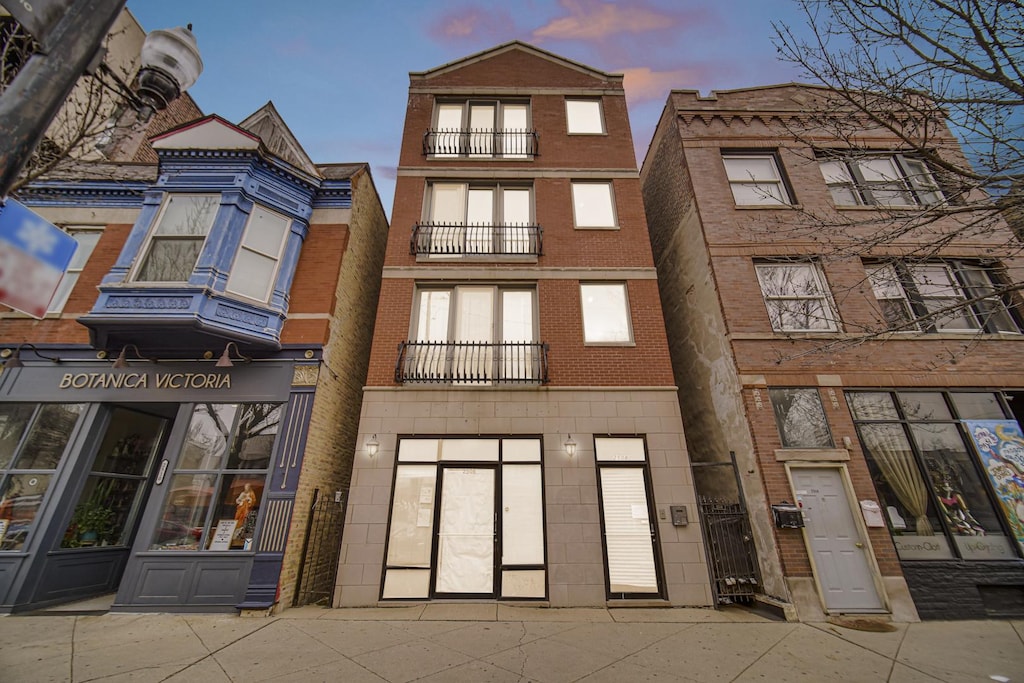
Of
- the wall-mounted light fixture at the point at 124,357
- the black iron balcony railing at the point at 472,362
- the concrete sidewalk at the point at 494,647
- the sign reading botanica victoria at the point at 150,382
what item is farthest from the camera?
the black iron balcony railing at the point at 472,362

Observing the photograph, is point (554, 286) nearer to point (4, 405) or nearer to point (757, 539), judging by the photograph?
point (757, 539)

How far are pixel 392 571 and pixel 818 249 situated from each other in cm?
1196

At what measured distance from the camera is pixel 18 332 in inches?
347

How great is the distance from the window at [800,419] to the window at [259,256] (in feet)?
37.3

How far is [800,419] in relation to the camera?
27.3ft

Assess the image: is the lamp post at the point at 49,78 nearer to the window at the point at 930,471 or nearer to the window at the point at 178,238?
the window at the point at 178,238

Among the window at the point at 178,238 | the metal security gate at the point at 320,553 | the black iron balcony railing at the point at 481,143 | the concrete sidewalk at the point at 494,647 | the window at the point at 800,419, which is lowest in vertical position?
the concrete sidewalk at the point at 494,647

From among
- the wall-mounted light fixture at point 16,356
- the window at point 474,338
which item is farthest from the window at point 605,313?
the wall-mounted light fixture at point 16,356

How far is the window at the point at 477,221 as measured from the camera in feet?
34.0

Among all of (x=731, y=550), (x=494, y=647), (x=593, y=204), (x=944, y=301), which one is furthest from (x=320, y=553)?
(x=944, y=301)

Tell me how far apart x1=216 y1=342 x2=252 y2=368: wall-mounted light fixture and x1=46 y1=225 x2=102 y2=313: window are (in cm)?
426

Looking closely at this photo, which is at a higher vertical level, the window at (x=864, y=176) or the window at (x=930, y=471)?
the window at (x=864, y=176)

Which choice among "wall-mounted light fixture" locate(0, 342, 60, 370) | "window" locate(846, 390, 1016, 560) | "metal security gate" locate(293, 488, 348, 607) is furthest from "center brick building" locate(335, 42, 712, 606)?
"wall-mounted light fixture" locate(0, 342, 60, 370)

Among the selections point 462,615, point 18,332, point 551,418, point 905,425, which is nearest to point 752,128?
point 905,425
